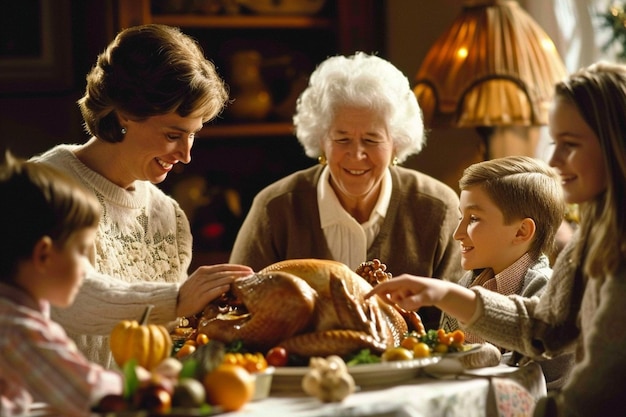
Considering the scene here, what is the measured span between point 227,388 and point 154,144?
959mm

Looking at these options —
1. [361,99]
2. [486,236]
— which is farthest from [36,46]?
[486,236]

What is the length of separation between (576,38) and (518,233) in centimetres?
219

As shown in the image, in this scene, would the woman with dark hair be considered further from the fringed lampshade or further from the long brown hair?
the fringed lampshade

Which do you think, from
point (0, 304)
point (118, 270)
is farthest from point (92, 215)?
point (118, 270)

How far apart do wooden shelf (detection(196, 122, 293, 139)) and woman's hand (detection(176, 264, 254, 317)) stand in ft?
7.44

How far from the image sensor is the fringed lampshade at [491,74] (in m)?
3.79

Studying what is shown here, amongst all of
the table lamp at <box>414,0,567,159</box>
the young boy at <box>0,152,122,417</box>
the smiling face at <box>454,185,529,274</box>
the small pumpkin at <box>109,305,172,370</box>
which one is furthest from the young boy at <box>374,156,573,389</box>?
the table lamp at <box>414,0,567,159</box>

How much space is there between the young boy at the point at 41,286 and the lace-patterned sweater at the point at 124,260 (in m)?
0.52


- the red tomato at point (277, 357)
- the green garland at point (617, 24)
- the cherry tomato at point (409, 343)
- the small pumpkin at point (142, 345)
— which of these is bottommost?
the cherry tomato at point (409, 343)

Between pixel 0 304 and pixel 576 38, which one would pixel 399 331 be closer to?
pixel 0 304

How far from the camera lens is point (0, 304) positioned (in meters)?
1.54

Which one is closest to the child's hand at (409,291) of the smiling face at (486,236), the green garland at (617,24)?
the smiling face at (486,236)

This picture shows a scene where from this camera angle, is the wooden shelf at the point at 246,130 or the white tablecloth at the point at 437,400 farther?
the wooden shelf at the point at 246,130

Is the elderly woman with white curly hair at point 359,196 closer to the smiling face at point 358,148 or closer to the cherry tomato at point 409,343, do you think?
the smiling face at point 358,148
